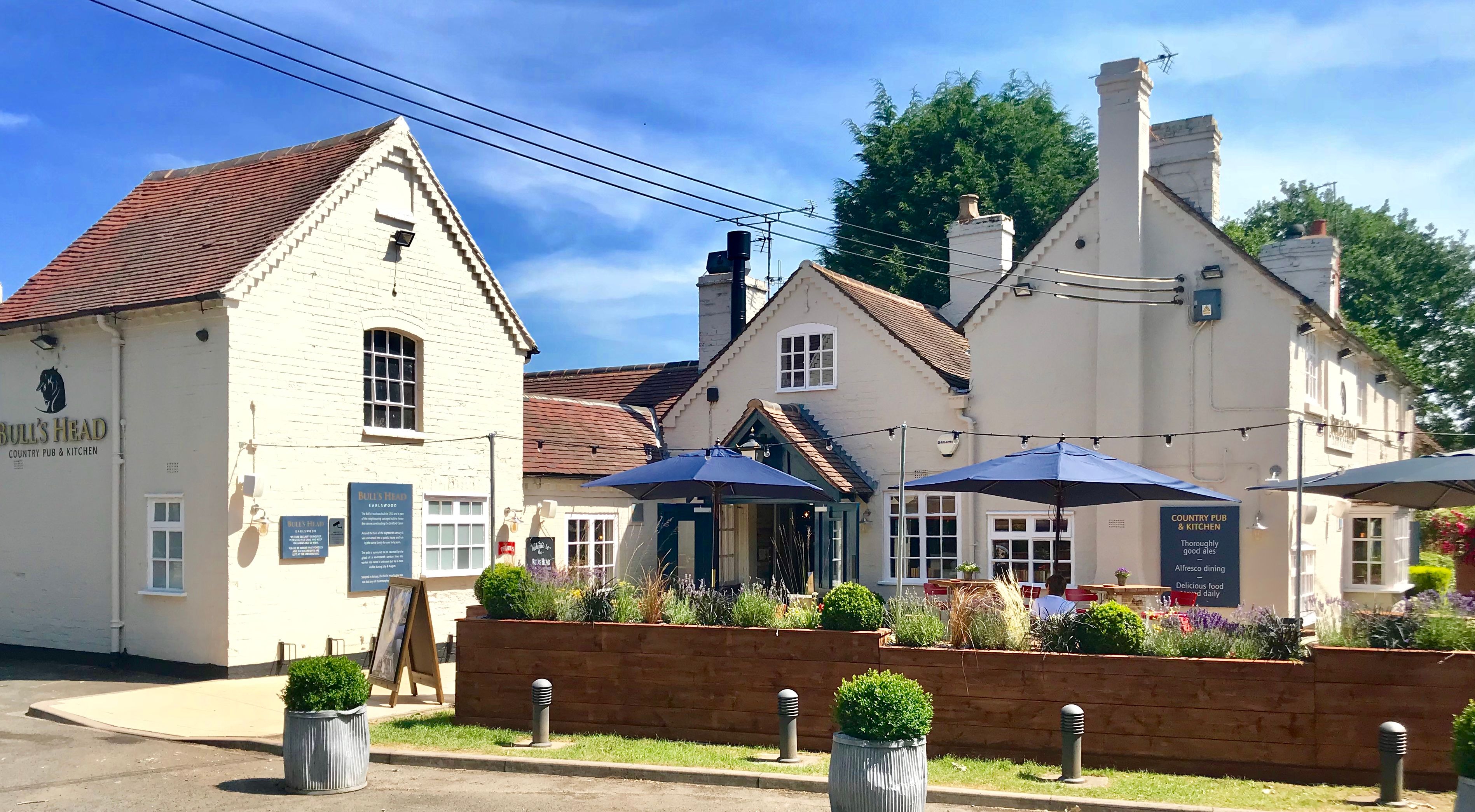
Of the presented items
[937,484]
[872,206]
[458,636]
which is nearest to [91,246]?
[458,636]

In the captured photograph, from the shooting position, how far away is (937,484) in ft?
46.7

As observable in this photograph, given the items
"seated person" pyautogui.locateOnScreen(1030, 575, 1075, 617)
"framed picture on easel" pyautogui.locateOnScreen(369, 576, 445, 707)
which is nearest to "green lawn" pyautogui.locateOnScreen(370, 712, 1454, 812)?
"framed picture on easel" pyautogui.locateOnScreen(369, 576, 445, 707)

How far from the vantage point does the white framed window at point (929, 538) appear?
Answer: 20781 mm

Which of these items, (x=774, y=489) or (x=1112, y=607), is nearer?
(x=1112, y=607)

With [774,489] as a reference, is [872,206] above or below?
above

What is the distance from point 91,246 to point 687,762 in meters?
13.7

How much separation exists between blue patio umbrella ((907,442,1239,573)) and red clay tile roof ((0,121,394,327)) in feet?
30.5

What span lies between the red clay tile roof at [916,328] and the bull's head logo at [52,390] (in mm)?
12460

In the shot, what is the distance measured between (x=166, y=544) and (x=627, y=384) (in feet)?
40.8

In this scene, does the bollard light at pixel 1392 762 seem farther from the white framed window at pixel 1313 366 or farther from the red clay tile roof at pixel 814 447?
the red clay tile roof at pixel 814 447

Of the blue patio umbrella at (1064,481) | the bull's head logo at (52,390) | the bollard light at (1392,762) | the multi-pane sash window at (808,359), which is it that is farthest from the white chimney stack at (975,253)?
the bull's head logo at (52,390)

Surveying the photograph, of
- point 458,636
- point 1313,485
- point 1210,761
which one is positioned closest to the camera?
point 1210,761

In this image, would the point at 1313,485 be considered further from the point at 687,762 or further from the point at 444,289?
the point at 444,289

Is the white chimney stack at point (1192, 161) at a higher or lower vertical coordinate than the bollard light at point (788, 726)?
higher
